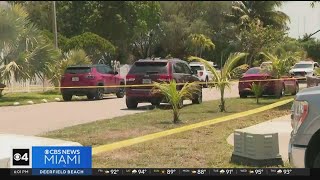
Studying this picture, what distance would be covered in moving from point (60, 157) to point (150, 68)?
37.9ft

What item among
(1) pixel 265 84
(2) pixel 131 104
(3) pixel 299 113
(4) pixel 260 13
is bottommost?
(2) pixel 131 104

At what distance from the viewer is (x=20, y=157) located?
473 cm

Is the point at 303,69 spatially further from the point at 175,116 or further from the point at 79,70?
the point at 175,116

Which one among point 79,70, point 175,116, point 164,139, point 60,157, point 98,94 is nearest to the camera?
point 60,157

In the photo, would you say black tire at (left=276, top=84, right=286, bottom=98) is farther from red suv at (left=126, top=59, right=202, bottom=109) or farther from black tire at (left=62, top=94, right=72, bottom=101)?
black tire at (left=62, top=94, right=72, bottom=101)

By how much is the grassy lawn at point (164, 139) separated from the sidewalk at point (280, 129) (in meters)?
0.38

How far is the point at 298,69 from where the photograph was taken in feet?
113

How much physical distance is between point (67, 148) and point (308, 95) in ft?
8.05

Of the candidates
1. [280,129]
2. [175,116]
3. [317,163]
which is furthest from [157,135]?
[317,163]

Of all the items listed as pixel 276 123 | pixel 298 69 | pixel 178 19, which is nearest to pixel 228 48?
pixel 178 19

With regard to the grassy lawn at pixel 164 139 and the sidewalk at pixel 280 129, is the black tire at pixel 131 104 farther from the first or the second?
the sidewalk at pixel 280 129

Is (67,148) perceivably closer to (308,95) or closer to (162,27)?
(308,95)

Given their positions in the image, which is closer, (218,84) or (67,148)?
(67,148)
